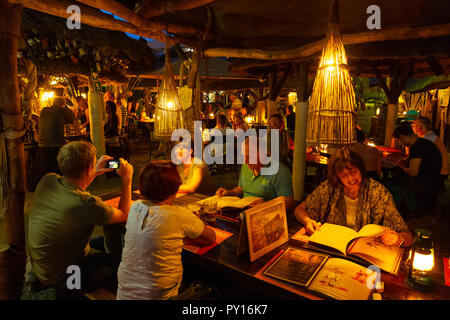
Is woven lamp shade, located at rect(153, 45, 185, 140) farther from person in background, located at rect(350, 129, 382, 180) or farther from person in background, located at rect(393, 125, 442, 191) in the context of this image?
A: person in background, located at rect(393, 125, 442, 191)

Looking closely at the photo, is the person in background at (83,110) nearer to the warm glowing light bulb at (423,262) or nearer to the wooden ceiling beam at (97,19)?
the wooden ceiling beam at (97,19)

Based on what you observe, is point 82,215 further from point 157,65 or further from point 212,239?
point 157,65

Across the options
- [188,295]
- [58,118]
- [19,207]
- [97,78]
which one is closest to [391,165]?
[188,295]

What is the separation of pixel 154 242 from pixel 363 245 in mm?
1242

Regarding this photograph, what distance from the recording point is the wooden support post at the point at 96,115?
6938mm

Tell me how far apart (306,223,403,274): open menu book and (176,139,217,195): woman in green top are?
5.27ft

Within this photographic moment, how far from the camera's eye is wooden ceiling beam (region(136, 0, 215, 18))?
2418mm

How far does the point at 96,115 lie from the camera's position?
701 cm

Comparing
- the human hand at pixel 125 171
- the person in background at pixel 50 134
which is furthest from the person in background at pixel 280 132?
the person in background at pixel 50 134

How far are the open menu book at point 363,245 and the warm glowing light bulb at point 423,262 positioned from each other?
14 cm

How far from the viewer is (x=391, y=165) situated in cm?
475

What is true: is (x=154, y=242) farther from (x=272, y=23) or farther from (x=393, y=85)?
(x=393, y=85)

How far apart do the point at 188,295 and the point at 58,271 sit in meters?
1.03

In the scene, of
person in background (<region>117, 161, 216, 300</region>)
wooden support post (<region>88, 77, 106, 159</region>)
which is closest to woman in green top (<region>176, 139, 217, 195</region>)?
person in background (<region>117, 161, 216, 300</region>)
